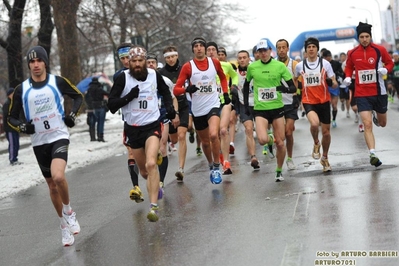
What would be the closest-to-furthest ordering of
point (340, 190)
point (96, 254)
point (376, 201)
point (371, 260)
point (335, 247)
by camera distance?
1. point (371, 260)
2. point (335, 247)
3. point (96, 254)
4. point (376, 201)
5. point (340, 190)

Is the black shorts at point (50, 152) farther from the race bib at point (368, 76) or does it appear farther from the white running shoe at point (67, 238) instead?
the race bib at point (368, 76)

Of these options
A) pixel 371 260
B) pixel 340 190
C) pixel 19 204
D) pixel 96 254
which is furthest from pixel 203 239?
pixel 19 204

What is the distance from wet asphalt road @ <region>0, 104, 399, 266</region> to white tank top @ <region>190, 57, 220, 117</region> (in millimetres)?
1103

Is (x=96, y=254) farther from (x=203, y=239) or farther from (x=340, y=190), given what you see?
(x=340, y=190)

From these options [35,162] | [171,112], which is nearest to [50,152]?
[171,112]

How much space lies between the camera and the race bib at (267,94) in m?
12.3

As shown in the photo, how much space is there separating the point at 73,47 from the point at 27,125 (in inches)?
1024

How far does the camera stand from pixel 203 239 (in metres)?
8.14

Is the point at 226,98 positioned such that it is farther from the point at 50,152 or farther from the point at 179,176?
the point at 50,152

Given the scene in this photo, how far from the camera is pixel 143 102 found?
9.80 meters

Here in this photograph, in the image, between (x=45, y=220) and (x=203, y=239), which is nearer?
(x=203, y=239)

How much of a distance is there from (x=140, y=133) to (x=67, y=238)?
163 cm

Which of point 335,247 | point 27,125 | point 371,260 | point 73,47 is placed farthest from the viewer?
point 73,47

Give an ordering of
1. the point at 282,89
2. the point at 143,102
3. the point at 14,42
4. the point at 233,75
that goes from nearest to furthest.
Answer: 1. the point at 143,102
2. the point at 282,89
3. the point at 233,75
4. the point at 14,42
